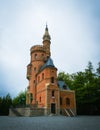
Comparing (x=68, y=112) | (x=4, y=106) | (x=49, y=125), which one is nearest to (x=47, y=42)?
(x=4, y=106)

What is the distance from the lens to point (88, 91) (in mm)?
51875

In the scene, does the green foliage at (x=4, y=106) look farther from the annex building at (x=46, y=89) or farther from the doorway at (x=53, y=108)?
the doorway at (x=53, y=108)

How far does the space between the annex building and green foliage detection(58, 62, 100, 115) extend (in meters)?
4.34

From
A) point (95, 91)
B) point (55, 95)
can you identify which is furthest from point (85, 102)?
point (55, 95)

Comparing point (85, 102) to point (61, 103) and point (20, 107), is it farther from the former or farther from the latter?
point (20, 107)

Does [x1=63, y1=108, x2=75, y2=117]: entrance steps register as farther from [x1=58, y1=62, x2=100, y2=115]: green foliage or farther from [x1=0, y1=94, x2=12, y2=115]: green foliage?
[x1=0, y1=94, x2=12, y2=115]: green foliage

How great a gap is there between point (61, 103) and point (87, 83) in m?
10.6

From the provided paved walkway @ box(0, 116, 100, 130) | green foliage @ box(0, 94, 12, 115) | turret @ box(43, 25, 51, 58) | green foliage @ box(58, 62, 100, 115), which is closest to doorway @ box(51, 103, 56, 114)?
green foliage @ box(58, 62, 100, 115)

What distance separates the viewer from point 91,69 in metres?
55.9

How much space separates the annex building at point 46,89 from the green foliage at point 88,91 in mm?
4345

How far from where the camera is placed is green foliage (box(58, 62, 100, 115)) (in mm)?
51375

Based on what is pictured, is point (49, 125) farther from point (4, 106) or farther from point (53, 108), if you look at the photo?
point (4, 106)

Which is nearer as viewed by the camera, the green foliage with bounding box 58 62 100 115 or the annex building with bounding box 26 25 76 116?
the annex building with bounding box 26 25 76 116

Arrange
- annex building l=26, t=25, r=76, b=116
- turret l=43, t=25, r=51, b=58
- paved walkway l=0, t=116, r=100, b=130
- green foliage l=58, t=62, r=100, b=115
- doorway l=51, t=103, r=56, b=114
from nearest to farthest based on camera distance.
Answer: paved walkway l=0, t=116, r=100, b=130 → annex building l=26, t=25, r=76, b=116 → doorway l=51, t=103, r=56, b=114 → green foliage l=58, t=62, r=100, b=115 → turret l=43, t=25, r=51, b=58
